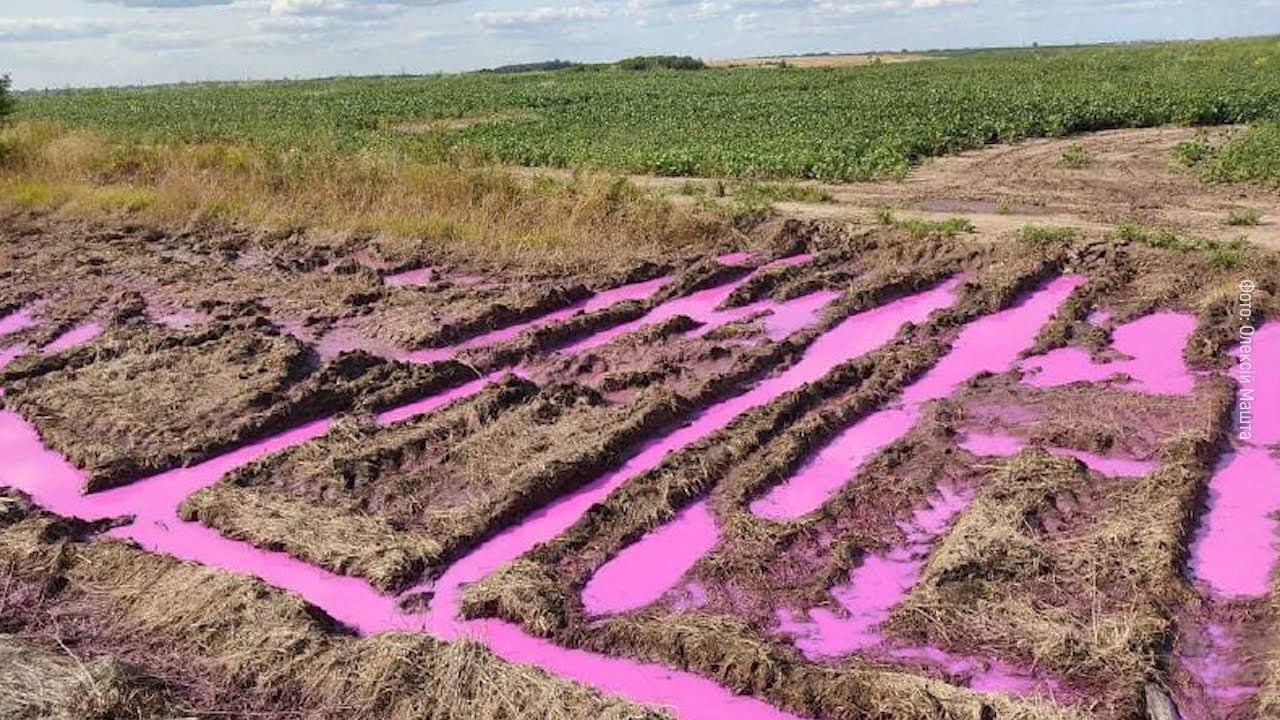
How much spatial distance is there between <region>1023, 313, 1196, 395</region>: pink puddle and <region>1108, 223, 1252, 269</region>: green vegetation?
1.31 meters

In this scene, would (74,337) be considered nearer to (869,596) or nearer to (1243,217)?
(869,596)

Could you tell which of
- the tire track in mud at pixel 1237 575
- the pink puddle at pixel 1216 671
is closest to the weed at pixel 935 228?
the tire track in mud at pixel 1237 575

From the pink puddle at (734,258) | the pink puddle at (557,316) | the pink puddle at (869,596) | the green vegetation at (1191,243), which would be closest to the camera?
the pink puddle at (869,596)

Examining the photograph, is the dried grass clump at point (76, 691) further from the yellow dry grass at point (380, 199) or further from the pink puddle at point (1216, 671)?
the yellow dry grass at point (380, 199)

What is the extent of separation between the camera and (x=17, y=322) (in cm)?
1068

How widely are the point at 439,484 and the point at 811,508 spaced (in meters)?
2.29

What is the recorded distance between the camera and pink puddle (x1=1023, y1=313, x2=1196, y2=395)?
746cm

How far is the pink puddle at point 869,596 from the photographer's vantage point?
4.59 meters

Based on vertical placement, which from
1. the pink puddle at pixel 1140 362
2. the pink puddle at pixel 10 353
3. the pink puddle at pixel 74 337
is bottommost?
the pink puddle at pixel 1140 362

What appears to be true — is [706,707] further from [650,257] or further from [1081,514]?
[650,257]

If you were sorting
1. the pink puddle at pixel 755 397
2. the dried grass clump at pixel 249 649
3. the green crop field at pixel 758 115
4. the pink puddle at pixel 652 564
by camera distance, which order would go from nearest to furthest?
the dried grass clump at pixel 249 649, the pink puddle at pixel 652 564, the pink puddle at pixel 755 397, the green crop field at pixel 758 115

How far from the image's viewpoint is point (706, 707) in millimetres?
4203

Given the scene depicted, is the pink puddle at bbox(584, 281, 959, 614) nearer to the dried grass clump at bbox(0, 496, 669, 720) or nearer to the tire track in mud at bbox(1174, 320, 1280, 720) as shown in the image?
the dried grass clump at bbox(0, 496, 669, 720)

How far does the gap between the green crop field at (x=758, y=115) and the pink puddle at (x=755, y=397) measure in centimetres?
723
